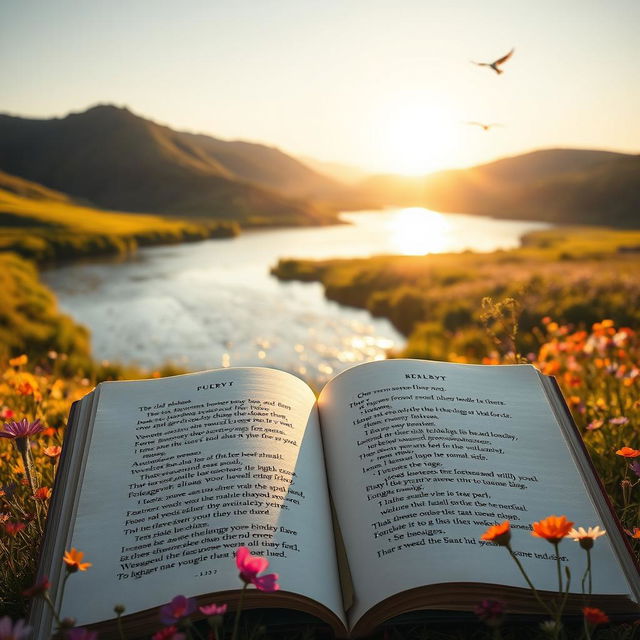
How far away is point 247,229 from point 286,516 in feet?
154

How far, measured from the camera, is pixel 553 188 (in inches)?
637

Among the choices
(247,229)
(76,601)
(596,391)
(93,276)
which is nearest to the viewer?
(76,601)

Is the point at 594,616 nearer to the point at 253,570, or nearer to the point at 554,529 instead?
the point at 554,529

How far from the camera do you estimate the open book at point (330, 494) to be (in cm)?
113

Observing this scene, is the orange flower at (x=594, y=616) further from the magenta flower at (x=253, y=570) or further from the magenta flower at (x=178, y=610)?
the magenta flower at (x=178, y=610)

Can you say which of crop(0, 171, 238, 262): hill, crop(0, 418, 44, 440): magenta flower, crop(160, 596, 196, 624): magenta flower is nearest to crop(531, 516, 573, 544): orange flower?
crop(160, 596, 196, 624): magenta flower

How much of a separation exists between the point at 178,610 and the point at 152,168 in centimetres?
5626

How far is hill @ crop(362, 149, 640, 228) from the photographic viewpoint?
11.8 meters

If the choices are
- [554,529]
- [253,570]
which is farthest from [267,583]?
[554,529]

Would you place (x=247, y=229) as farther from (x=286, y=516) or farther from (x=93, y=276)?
(x=286, y=516)

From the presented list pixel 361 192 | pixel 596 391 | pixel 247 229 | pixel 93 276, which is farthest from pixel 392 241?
pixel 361 192

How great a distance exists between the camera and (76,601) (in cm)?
110

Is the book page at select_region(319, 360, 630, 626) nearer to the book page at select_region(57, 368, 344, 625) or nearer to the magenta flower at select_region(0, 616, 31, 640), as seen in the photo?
the book page at select_region(57, 368, 344, 625)

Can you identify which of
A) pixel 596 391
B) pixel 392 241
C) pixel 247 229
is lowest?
pixel 247 229
